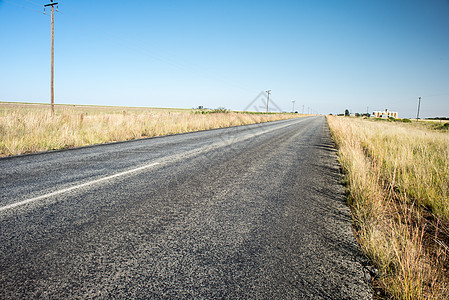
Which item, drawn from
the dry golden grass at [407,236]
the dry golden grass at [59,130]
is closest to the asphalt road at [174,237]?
the dry golden grass at [407,236]

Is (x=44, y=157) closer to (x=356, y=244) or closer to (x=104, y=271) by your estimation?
(x=104, y=271)

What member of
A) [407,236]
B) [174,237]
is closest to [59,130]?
[174,237]

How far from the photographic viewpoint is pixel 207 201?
3559mm

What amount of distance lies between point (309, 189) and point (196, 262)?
3006 mm

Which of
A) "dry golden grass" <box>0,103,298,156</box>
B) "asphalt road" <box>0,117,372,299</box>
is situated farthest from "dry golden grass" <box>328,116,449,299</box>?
"dry golden grass" <box>0,103,298,156</box>

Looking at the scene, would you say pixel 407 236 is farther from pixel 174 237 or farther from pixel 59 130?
pixel 59 130

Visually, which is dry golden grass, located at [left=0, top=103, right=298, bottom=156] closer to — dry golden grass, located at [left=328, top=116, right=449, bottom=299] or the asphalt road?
the asphalt road

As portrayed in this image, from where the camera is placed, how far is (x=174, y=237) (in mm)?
2463

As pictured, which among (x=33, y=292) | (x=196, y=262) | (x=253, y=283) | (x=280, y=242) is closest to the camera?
(x=33, y=292)

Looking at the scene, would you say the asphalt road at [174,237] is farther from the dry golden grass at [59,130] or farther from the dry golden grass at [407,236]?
the dry golden grass at [59,130]

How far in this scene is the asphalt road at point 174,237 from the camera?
177 centimetres

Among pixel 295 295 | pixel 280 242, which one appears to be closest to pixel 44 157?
pixel 280 242

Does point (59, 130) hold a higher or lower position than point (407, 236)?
higher

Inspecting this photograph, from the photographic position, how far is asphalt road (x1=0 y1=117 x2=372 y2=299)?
177cm
